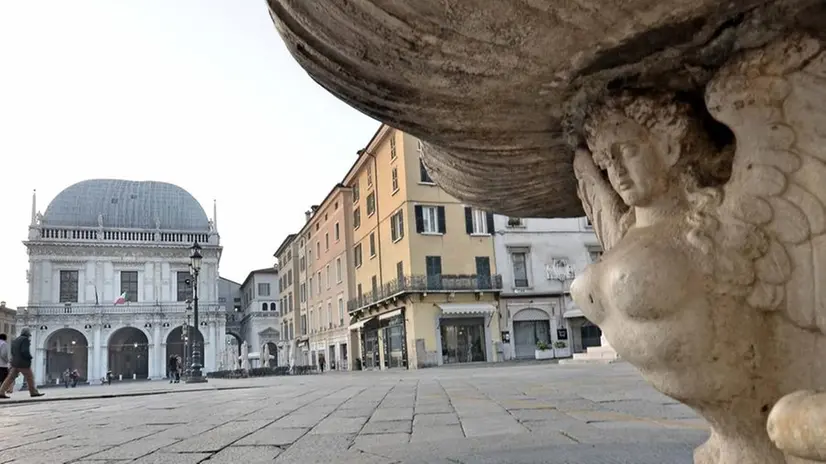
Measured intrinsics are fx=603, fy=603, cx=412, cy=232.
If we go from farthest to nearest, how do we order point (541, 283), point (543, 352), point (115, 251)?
point (115, 251)
point (541, 283)
point (543, 352)

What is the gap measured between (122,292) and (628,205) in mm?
51024

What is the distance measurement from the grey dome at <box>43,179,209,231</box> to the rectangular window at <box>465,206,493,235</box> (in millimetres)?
33191

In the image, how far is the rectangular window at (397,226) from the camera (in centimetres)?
2628

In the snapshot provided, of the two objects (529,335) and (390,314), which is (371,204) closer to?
(390,314)

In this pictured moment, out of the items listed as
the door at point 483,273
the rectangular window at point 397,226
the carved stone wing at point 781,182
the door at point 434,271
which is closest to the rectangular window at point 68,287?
the rectangular window at point 397,226

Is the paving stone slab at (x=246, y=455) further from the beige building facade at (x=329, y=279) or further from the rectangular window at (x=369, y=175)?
the beige building facade at (x=329, y=279)

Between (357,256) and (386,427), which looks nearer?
(386,427)

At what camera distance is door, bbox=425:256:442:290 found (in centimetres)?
2509

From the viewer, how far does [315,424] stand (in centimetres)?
405

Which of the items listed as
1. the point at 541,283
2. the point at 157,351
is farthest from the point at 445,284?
the point at 157,351

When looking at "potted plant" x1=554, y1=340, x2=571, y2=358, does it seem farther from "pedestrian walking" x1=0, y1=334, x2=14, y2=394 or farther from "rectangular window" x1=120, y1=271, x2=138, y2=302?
"rectangular window" x1=120, y1=271, x2=138, y2=302

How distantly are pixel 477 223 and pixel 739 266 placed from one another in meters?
25.4

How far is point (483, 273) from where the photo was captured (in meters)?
25.9

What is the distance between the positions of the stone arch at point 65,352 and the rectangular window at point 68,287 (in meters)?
2.22
